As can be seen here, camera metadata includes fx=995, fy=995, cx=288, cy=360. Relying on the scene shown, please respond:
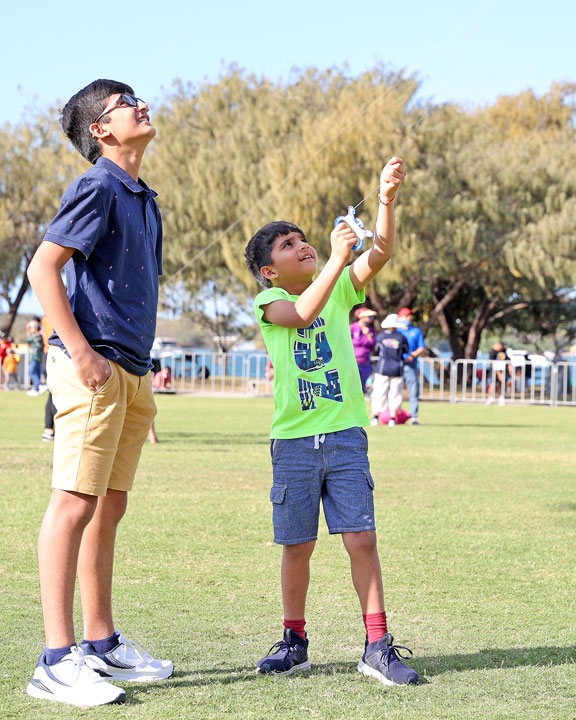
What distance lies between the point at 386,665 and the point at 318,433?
851 millimetres

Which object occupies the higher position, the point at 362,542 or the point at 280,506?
the point at 280,506

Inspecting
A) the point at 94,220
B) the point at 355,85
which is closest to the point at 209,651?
the point at 94,220

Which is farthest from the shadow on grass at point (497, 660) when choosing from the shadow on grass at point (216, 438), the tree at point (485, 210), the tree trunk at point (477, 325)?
the tree trunk at point (477, 325)

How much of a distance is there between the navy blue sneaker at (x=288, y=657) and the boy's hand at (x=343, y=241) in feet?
4.57

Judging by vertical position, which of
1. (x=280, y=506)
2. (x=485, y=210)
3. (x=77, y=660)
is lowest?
(x=77, y=660)

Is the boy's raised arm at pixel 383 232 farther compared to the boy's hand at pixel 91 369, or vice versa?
the boy's raised arm at pixel 383 232

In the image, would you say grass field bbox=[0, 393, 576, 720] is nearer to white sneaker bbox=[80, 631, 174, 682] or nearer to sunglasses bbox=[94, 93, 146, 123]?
white sneaker bbox=[80, 631, 174, 682]

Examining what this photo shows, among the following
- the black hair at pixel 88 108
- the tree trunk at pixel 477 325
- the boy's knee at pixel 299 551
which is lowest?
the boy's knee at pixel 299 551

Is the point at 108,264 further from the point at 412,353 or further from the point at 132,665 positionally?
the point at 412,353

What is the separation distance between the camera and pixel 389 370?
1636cm

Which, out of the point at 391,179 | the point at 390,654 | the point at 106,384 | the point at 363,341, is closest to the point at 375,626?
the point at 390,654

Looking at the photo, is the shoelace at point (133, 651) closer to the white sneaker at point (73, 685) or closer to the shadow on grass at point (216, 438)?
the white sneaker at point (73, 685)

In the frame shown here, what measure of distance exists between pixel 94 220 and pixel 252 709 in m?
1.67

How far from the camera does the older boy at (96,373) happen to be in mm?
3256
